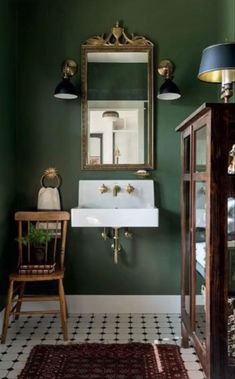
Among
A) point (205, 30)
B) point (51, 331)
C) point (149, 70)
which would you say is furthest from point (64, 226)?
point (205, 30)

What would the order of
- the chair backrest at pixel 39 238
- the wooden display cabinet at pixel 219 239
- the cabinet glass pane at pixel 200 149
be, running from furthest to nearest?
the chair backrest at pixel 39 238
the cabinet glass pane at pixel 200 149
the wooden display cabinet at pixel 219 239

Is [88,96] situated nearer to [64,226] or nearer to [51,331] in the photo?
[64,226]

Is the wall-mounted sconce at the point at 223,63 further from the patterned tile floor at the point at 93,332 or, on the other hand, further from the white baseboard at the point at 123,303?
the white baseboard at the point at 123,303

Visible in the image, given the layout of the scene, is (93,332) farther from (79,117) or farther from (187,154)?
(79,117)

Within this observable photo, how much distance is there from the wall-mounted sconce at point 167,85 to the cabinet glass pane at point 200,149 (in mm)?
890

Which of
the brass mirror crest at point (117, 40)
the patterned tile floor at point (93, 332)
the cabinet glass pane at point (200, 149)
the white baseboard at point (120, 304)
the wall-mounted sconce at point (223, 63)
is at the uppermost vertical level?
the brass mirror crest at point (117, 40)

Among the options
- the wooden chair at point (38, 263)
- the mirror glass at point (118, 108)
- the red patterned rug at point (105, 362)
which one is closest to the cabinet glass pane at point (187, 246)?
the red patterned rug at point (105, 362)

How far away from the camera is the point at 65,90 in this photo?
262 centimetres

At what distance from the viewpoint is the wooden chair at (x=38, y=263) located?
2.35 meters

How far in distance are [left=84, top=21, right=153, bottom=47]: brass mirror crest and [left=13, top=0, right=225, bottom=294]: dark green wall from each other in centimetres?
6

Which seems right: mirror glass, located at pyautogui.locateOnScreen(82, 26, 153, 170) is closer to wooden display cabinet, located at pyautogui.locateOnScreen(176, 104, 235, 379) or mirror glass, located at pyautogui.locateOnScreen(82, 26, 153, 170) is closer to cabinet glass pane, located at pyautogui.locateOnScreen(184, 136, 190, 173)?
cabinet glass pane, located at pyautogui.locateOnScreen(184, 136, 190, 173)

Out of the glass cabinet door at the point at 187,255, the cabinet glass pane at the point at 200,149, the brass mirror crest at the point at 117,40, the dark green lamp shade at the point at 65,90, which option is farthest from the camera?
the brass mirror crest at the point at 117,40

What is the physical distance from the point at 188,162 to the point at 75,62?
1.37 meters

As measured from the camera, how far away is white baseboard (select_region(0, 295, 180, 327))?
2.83 metres
